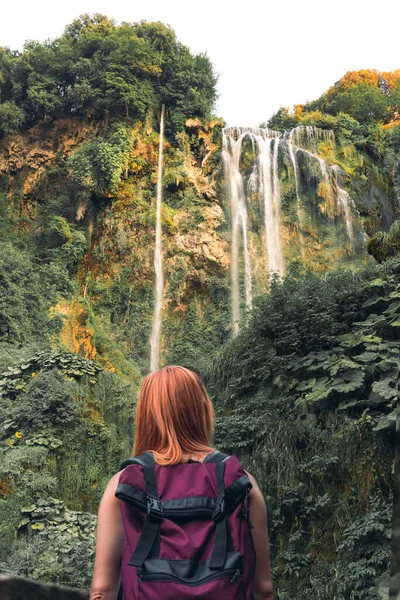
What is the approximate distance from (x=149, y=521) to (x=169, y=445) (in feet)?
0.57

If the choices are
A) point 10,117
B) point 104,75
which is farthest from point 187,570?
point 10,117

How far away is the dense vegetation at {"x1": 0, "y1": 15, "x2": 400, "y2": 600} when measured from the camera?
4.88 metres

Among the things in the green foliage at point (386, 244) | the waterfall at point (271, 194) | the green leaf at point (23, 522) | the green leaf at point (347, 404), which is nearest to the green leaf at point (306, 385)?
the green leaf at point (347, 404)

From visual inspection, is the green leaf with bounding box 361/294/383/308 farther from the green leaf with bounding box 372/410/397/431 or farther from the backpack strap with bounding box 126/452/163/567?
the backpack strap with bounding box 126/452/163/567

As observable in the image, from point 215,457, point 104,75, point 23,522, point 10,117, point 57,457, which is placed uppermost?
point 104,75

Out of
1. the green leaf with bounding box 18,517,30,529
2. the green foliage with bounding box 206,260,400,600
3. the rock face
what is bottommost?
the rock face

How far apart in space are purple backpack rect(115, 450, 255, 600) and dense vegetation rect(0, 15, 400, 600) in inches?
112

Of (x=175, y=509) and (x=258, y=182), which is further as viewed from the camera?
(x=258, y=182)

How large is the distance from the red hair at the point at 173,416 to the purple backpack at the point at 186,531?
54 millimetres

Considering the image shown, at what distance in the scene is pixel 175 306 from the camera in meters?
11.4

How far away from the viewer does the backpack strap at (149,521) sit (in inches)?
48.6

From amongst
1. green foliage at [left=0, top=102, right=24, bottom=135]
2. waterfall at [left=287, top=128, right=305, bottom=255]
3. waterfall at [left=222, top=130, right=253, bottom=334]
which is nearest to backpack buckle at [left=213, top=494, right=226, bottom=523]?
waterfall at [left=222, top=130, right=253, bottom=334]

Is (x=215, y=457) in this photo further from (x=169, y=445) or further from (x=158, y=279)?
(x=158, y=279)

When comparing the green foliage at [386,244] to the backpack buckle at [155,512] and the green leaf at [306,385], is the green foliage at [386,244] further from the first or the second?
the backpack buckle at [155,512]
